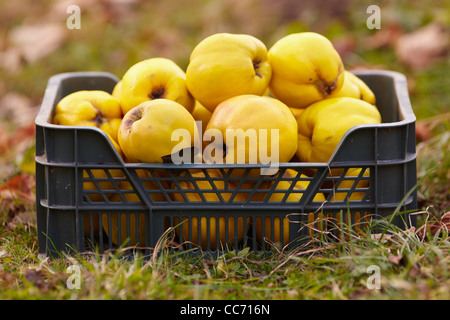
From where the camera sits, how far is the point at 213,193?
69.4 inches

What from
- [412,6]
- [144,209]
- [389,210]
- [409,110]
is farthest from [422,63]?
[144,209]

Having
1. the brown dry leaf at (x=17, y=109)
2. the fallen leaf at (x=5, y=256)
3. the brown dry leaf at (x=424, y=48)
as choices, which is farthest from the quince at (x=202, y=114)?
the brown dry leaf at (x=424, y=48)

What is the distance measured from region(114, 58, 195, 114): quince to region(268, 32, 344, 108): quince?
1.01ft

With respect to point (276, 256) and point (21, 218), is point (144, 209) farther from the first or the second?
point (21, 218)

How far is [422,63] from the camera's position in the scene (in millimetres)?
3932

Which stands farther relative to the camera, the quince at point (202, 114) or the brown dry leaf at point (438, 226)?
the quince at point (202, 114)

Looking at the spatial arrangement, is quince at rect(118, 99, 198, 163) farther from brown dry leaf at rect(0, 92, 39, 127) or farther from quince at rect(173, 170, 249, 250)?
brown dry leaf at rect(0, 92, 39, 127)

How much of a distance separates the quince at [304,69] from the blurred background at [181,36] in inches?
50.5

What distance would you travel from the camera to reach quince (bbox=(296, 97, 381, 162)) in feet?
5.94

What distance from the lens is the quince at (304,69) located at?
1933 mm

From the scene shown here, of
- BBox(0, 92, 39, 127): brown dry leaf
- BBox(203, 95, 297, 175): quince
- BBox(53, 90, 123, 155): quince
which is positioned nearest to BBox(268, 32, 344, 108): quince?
BBox(203, 95, 297, 175): quince

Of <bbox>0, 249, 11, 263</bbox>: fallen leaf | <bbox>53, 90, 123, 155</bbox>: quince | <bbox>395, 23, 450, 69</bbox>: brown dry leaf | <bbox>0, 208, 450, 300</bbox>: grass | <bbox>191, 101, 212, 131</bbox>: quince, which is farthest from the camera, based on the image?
<bbox>395, 23, 450, 69</bbox>: brown dry leaf

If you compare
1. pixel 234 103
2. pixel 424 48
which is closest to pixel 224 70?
pixel 234 103

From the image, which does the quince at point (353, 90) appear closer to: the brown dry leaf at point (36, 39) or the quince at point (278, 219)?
the quince at point (278, 219)
